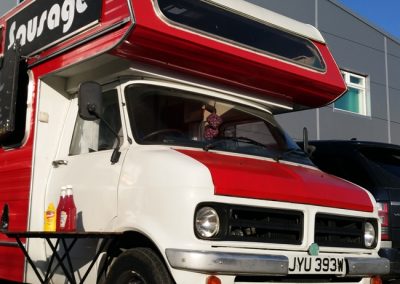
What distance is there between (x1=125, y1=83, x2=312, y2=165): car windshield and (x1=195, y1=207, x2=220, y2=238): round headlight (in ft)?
2.72

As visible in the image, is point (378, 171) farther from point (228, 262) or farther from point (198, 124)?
point (228, 262)

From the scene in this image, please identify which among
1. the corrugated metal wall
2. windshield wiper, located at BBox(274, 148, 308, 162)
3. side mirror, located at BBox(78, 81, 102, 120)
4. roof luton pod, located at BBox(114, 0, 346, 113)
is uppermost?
the corrugated metal wall

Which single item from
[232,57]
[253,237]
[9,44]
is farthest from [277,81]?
[9,44]

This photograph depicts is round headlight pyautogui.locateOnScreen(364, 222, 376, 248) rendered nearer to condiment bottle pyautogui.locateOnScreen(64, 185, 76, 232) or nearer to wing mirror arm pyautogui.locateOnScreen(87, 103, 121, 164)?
wing mirror arm pyautogui.locateOnScreen(87, 103, 121, 164)

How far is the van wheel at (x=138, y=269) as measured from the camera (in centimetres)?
374

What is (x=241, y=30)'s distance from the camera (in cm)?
504

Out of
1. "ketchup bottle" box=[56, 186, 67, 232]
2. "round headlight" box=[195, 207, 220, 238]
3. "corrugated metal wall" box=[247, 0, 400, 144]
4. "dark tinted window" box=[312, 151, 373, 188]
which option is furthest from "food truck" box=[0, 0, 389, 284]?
"corrugated metal wall" box=[247, 0, 400, 144]

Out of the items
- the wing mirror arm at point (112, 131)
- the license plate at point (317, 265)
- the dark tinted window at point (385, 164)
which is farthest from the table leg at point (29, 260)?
the dark tinted window at point (385, 164)

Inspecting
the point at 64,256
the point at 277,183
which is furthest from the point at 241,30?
the point at 64,256

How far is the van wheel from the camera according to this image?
374 centimetres

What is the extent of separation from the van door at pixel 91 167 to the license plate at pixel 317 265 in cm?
137

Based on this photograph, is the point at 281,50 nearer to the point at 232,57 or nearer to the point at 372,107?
the point at 232,57

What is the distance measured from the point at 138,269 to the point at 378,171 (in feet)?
11.3

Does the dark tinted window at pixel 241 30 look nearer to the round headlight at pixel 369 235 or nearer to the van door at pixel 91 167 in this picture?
the van door at pixel 91 167
